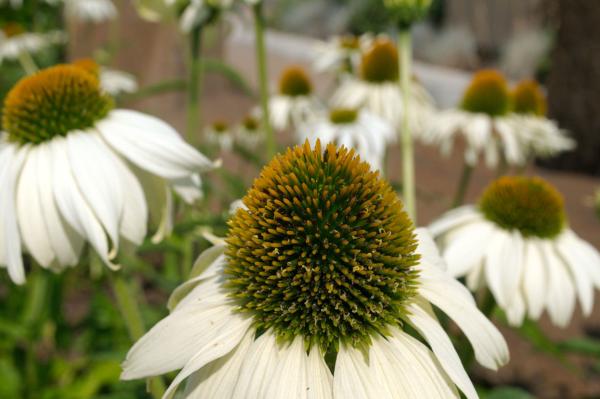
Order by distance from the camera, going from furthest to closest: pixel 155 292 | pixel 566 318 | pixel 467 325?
pixel 155 292, pixel 566 318, pixel 467 325

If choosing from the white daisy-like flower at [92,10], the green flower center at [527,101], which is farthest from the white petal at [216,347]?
the white daisy-like flower at [92,10]

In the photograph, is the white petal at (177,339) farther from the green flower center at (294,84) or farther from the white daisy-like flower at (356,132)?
the green flower center at (294,84)

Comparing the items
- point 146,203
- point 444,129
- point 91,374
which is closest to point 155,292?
point 91,374

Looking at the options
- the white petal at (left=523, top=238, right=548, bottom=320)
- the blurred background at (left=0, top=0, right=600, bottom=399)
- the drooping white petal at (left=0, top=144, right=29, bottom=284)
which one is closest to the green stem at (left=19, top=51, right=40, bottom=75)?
the blurred background at (left=0, top=0, right=600, bottom=399)

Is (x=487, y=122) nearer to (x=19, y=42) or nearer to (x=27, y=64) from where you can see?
(x=27, y=64)

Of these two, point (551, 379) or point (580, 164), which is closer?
point (551, 379)

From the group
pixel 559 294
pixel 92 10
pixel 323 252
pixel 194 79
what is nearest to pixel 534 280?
pixel 559 294

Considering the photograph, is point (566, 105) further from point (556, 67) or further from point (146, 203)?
point (146, 203)

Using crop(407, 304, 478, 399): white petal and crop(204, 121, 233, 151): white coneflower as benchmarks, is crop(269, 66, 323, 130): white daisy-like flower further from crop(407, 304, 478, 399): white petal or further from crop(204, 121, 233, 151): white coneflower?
crop(407, 304, 478, 399): white petal

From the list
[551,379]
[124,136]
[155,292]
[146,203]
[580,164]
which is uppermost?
[124,136]
